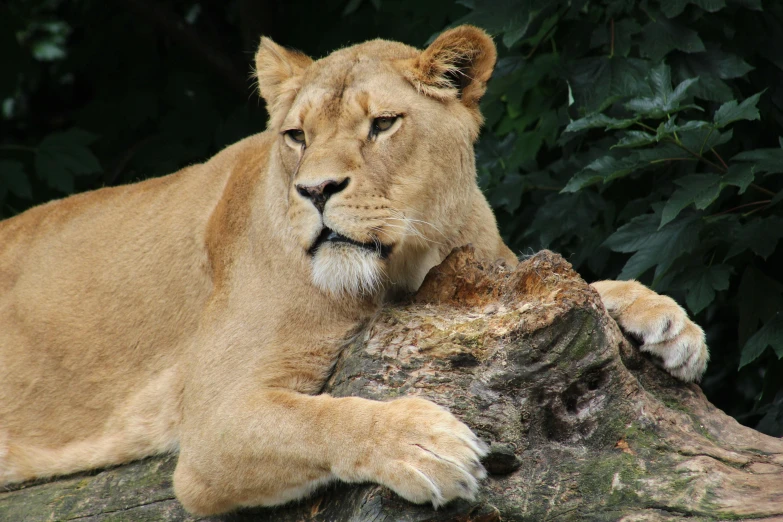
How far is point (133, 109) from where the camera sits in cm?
743

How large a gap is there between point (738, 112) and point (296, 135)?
1928mm

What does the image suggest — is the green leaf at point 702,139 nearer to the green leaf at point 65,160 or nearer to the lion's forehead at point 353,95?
the lion's forehead at point 353,95

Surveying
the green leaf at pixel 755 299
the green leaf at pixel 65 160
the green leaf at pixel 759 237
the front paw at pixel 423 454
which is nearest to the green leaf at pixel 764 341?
the green leaf at pixel 755 299

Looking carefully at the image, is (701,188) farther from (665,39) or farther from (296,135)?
(296,135)

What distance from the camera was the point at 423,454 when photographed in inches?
118

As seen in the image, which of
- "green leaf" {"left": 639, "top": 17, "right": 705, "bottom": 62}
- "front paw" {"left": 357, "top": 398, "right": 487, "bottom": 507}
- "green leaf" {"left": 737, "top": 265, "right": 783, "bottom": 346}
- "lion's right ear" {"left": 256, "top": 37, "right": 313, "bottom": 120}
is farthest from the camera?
"green leaf" {"left": 639, "top": 17, "right": 705, "bottom": 62}

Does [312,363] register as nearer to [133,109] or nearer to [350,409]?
[350,409]

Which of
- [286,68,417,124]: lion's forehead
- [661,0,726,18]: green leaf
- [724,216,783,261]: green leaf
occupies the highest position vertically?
[661,0,726,18]: green leaf

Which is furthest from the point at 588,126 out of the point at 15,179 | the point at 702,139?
the point at 15,179

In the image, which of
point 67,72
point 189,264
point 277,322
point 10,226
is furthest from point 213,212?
point 67,72

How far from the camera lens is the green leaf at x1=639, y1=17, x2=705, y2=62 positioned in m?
4.74

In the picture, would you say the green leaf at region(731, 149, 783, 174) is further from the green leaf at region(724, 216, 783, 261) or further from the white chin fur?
the white chin fur

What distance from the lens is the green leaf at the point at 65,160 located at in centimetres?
661

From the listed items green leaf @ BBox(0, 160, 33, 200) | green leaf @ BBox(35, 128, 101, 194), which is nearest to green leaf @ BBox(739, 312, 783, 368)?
green leaf @ BBox(35, 128, 101, 194)
